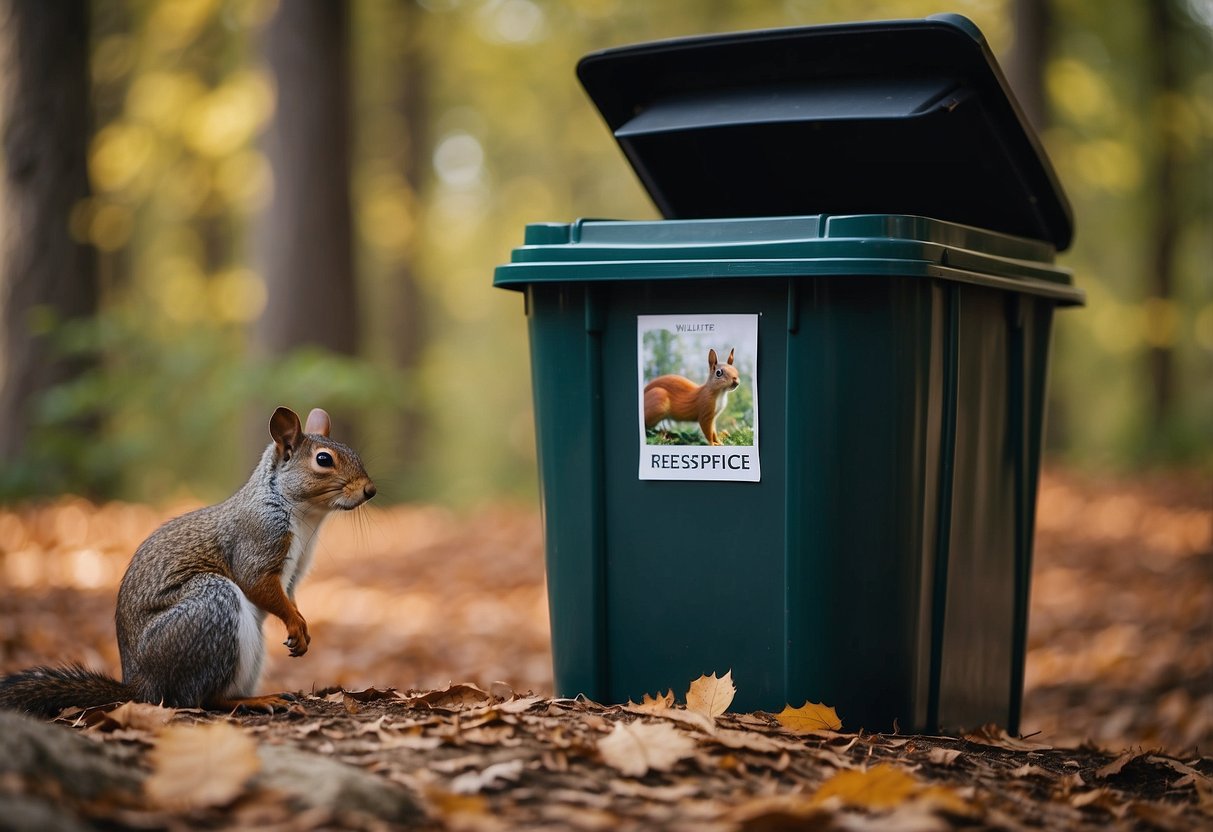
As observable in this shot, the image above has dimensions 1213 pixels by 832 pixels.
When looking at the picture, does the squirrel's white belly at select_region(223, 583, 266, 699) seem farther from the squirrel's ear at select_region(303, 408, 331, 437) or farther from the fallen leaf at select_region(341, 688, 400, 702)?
the squirrel's ear at select_region(303, 408, 331, 437)

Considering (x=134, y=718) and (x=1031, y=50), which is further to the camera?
(x=1031, y=50)

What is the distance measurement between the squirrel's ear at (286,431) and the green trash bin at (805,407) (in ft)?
2.46

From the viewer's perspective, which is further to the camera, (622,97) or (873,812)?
(622,97)

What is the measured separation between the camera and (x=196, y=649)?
3.26 m

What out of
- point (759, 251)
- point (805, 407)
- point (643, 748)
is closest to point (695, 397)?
point (805, 407)

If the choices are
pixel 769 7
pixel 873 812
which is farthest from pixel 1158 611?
pixel 769 7

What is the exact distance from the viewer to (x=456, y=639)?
658 cm

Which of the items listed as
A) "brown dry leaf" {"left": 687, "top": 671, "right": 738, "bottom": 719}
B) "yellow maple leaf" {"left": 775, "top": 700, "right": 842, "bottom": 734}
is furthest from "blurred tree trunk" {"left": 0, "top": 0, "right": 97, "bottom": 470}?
"yellow maple leaf" {"left": 775, "top": 700, "right": 842, "bottom": 734}

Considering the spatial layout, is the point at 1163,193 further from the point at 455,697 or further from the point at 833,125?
the point at 455,697

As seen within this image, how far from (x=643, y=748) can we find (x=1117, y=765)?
1.47 metres

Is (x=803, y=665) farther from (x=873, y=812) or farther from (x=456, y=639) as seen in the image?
(x=456, y=639)

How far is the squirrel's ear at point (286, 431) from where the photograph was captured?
3.48 meters

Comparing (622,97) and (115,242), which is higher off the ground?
(115,242)

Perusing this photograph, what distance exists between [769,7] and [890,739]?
14.4 meters
